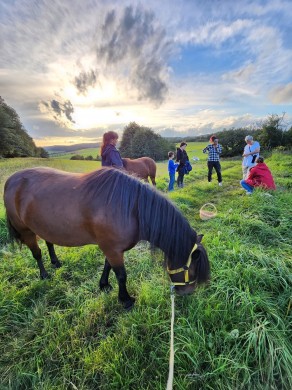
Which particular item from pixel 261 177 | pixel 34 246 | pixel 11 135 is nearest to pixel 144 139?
pixel 11 135

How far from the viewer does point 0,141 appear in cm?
2439

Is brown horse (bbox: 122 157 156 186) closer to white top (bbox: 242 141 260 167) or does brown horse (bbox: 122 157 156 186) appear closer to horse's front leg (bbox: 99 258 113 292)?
white top (bbox: 242 141 260 167)

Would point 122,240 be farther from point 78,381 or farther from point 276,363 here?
point 276,363

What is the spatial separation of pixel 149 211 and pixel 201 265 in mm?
803

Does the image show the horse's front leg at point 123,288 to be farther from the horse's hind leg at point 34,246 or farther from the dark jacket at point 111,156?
the dark jacket at point 111,156

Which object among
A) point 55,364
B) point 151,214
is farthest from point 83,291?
point 151,214

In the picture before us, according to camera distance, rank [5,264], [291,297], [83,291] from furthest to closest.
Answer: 1. [5,264]
2. [83,291]
3. [291,297]

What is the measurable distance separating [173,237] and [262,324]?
116cm

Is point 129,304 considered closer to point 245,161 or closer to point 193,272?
point 193,272

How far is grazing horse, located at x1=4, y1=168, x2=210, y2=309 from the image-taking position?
2.24 m

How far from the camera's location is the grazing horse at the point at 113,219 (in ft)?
7.35

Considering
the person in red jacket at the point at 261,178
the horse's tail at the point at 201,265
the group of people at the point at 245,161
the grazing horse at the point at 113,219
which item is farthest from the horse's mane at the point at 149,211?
the person in red jacket at the point at 261,178

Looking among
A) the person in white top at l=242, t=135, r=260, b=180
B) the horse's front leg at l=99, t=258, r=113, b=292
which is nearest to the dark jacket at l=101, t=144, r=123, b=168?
the horse's front leg at l=99, t=258, r=113, b=292

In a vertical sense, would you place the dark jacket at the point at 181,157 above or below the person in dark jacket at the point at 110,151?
below
